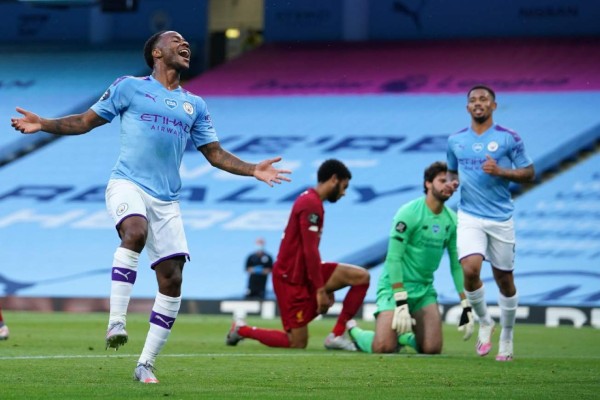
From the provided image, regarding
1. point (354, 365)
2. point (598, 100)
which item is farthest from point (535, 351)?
point (598, 100)

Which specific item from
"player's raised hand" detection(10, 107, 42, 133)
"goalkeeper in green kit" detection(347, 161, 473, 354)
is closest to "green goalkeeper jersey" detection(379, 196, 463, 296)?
"goalkeeper in green kit" detection(347, 161, 473, 354)

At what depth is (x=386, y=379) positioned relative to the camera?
888 cm

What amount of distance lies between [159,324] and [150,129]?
1.30 metres

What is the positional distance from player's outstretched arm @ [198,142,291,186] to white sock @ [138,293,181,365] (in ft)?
3.34

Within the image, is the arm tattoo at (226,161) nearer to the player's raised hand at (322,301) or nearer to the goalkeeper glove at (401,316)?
the goalkeeper glove at (401,316)

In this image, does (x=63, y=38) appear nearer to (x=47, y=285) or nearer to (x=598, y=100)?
(x=47, y=285)

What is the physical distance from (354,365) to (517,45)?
22327 millimetres

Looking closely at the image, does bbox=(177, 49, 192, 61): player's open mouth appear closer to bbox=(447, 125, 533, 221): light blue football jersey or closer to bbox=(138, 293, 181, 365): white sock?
bbox=(138, 293, 181, 365): white sock

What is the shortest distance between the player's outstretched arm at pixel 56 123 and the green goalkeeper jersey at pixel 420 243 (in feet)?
15.2

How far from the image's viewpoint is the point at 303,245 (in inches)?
512

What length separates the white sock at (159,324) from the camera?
8.30 m

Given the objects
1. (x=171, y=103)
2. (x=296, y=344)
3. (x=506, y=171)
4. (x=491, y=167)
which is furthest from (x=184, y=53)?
(x=296, y=344)

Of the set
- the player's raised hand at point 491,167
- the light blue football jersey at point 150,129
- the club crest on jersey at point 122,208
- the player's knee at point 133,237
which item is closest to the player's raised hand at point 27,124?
the light blue football jersey at point 150,129

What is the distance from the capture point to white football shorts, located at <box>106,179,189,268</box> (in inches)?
324
